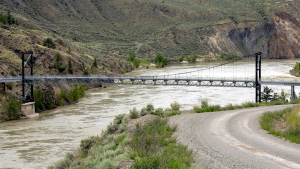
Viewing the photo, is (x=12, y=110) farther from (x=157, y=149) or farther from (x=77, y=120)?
(x=157, y=149)

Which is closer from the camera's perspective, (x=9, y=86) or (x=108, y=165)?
(x=108, y=165)

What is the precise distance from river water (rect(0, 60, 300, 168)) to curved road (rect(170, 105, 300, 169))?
28.1 ft

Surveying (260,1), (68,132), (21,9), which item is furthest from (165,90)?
(260,1)

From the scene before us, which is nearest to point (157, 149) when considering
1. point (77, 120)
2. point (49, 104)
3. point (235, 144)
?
point (235, 144)

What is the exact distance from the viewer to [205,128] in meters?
15.5

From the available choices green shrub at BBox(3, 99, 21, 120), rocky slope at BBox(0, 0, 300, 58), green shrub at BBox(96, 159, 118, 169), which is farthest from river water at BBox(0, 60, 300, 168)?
rocky slope at BBox(0, 0, 300, 58)

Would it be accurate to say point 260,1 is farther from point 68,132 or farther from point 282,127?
point 282,127

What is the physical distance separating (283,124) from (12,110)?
99.9 feet

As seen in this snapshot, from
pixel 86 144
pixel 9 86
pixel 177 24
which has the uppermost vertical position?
pixel 177 24

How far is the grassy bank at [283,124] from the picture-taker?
12.9 metres

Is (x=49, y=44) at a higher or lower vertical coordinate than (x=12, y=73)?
higher

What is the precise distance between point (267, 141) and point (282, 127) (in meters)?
2.02

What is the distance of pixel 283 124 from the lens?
14883 mm

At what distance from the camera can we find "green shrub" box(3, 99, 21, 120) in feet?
127
